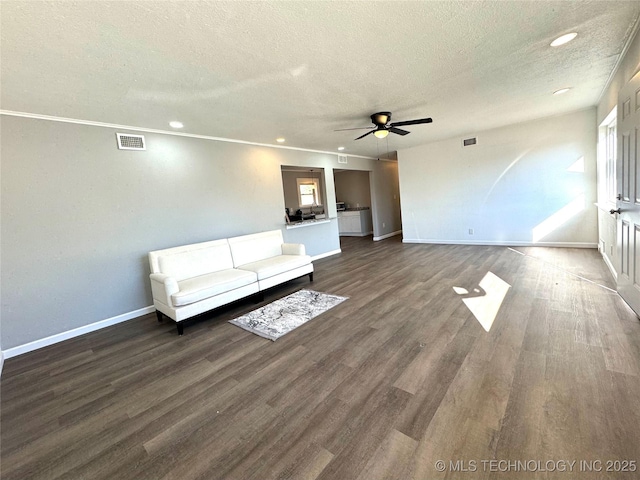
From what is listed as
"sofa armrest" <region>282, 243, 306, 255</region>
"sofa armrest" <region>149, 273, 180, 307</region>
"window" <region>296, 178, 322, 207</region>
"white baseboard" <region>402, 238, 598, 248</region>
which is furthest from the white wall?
"sofa armrest" <region>149, 273, 180, 307</region>

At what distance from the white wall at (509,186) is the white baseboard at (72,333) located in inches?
249

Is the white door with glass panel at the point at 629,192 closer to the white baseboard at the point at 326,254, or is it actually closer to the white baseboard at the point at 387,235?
the white baseboard at the point at 326,254

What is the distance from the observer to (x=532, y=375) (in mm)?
1872

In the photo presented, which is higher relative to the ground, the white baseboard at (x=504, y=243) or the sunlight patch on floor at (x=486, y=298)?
the white baseboard at (x=504, y=243)

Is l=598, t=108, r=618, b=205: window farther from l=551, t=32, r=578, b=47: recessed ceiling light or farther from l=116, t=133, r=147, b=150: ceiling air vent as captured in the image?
l=116, t=133, r=147, b=150: ceiling air vent

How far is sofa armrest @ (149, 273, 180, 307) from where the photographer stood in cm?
303

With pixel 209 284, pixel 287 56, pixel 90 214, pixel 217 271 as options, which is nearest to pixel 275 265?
pixel 217 271

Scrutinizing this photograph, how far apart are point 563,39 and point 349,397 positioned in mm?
3435

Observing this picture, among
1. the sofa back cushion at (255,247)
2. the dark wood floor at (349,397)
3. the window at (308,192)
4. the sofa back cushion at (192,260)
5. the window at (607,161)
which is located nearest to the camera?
the dark wood floor at (349,397)

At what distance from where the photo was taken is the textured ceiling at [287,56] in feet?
5.67

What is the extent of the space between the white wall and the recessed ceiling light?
363 centimetres

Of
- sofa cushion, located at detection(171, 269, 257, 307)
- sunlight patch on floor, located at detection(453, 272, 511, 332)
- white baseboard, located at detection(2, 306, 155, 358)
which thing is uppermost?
sofa cushion, located at detection(171, 269, 257, 307)

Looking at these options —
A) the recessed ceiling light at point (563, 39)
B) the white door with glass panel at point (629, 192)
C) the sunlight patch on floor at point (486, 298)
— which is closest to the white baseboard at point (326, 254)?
the sunlight patch on floor at point (486, 298)

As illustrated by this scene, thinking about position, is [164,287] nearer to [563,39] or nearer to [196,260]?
[196,260]
